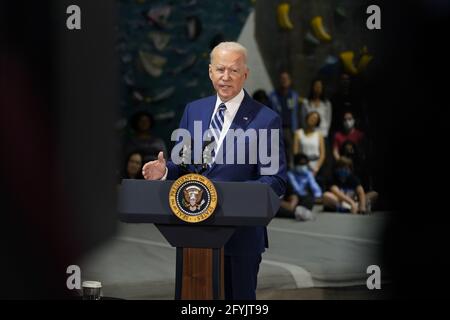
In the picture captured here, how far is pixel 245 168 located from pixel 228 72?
446mm

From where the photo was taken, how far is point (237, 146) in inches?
149

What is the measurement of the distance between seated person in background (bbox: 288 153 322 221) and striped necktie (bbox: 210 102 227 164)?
557 centimetres

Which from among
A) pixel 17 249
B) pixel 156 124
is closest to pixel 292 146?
pixel 156 124

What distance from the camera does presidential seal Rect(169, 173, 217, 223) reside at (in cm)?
354

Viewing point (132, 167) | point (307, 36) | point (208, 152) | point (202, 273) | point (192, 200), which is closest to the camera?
point (192, 200)

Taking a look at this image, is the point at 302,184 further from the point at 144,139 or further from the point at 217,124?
the point at 217,124

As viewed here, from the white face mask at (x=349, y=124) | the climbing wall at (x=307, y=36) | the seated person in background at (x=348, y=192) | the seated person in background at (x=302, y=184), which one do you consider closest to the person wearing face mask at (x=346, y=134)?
the white face mask at (x=349, y=124)

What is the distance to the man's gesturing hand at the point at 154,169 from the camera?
3.68 meters

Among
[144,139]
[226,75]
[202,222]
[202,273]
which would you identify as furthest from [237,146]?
[144,139]

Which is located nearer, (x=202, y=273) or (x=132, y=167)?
(x=202, y=273)

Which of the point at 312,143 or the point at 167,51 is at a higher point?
the point at 167,51

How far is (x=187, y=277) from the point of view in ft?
12.0

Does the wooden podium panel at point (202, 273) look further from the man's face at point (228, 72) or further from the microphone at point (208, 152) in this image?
the man's face at point (228, 72)
